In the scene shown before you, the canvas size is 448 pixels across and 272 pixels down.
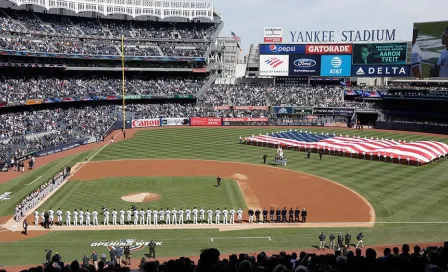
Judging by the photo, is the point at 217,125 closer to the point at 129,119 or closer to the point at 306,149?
the point at 129,119

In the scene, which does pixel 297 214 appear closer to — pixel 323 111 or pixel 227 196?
pixel 227 196

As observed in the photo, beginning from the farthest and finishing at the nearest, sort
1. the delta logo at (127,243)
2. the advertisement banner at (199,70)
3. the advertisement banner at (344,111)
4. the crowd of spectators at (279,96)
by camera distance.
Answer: the advertisement banner at (199,70), the crowd of spectators at (279,96), the advertisement banner at (344,111), the delta logo at (127,243)

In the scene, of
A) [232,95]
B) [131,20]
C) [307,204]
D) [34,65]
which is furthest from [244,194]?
[131,20]

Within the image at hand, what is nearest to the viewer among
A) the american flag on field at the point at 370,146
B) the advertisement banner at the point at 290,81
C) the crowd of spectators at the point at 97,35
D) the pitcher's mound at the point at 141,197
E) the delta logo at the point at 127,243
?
the delta logo at the point at 127,243

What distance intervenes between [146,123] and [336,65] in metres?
40.7

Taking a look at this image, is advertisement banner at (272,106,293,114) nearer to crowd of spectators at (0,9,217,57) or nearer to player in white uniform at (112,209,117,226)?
crowd of spectators at (0,9,217,57)

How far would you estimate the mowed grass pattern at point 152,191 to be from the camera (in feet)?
96.5

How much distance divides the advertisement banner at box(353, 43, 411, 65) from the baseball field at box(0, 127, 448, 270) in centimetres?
4134

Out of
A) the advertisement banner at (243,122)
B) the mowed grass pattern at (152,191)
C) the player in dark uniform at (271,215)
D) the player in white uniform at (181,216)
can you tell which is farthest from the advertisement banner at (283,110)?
the player in white uniform at (181,216)

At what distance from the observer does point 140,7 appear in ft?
295

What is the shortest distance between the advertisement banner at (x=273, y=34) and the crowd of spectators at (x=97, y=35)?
12.6m

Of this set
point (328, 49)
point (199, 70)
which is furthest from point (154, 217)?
point (328, 49)

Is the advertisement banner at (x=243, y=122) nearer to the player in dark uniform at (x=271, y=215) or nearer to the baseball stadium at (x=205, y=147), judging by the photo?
the baseball stadium at (x=205, y=147)

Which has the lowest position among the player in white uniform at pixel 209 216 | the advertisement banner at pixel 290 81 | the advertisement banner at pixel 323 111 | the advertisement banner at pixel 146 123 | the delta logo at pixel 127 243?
the delta logo at pixel 127 243
